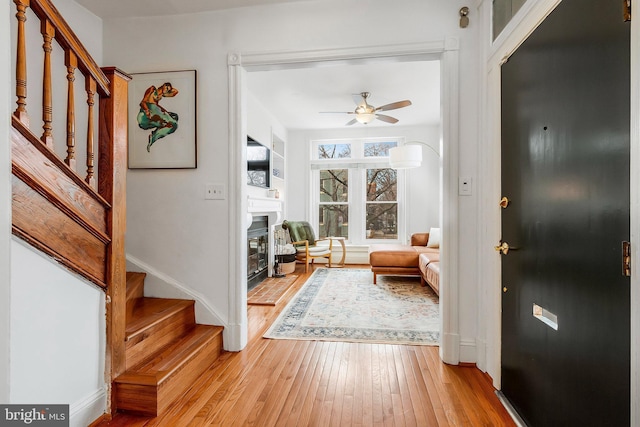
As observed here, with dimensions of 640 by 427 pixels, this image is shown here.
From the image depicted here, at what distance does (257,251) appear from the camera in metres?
4.62

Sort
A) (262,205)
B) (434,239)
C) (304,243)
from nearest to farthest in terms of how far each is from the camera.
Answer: (262,205)
(434,239)
(304,243)

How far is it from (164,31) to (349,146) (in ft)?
14.0

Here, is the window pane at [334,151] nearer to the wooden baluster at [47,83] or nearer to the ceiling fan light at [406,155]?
the ceiling fan light at [406,155]

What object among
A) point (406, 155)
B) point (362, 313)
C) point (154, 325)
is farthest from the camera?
point (406, 155)

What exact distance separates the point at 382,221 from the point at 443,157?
4.09 metres

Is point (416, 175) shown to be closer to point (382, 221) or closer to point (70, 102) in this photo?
point (382, 221)

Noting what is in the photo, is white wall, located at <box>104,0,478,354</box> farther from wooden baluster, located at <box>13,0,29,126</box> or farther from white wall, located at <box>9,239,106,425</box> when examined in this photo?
wooden baluster, located at <box>13,0,29,126</box>

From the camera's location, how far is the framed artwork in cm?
240

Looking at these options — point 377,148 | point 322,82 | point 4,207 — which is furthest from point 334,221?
point 4,207

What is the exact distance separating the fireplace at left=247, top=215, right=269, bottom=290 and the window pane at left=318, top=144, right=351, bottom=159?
2017 millimetres

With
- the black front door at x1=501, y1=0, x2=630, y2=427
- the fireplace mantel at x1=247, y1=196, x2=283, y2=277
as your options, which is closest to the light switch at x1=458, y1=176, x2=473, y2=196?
the black front door at x1=501, y1=0, x2=630, y2=427

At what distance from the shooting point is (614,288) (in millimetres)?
981

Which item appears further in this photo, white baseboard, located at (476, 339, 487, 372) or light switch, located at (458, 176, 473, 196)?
light switch, located at (458, 176, 473, 196)

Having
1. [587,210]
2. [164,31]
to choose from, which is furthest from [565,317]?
[164,31]
